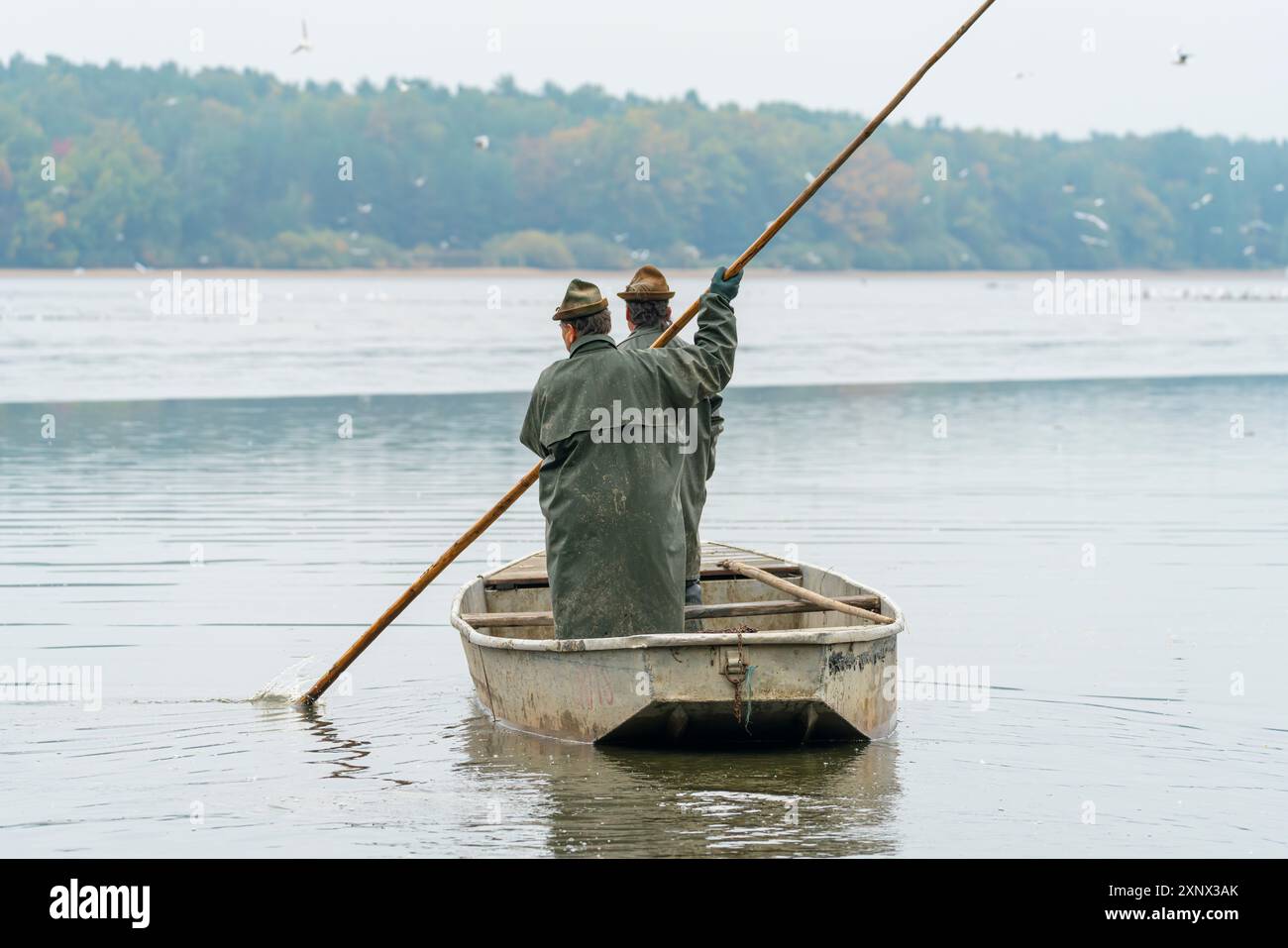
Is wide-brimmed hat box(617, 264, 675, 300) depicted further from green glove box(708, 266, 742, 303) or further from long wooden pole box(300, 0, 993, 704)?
green glove box(708, 266, 742, 303)

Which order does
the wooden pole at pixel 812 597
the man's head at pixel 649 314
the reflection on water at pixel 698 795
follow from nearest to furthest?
the reflection on water at pixel 698 795 → the wooden pole at pixel 812 597 → the man's head at pixel 649 314

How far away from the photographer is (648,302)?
31.7ft

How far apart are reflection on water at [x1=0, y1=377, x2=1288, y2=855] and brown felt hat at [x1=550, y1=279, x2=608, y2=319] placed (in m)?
2.05

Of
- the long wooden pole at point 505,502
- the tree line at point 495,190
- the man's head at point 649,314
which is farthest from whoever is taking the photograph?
the tree line at point 495,190

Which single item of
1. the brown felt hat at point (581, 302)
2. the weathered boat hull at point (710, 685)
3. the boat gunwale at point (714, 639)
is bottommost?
the weathered boat hull at point (710, 685)

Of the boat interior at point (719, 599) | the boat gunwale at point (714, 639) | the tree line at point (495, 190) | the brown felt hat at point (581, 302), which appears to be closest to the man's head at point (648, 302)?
the brown felt hat at point (581, 302)

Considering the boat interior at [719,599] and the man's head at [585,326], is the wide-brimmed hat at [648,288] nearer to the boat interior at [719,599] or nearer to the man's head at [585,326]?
the man's head at [585,326]

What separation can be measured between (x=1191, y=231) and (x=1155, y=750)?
15969 centimetres

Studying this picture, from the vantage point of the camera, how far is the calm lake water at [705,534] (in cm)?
811

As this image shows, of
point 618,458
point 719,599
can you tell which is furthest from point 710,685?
point 719,599

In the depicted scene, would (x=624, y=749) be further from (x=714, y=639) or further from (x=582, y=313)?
(x=582, y=313)

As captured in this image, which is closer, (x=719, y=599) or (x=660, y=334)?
(x=660, y=334)

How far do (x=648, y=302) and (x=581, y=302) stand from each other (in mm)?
681
